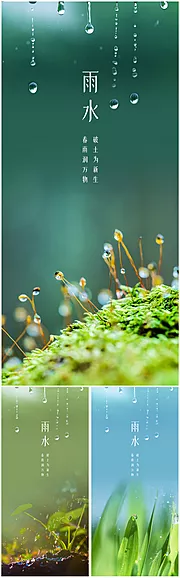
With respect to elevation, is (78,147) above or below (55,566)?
above


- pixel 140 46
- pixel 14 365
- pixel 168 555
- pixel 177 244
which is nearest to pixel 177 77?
pixel 140 46

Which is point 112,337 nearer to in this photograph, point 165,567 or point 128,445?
point 128,445

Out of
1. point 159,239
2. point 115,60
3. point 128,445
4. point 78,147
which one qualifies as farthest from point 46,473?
point 115,60

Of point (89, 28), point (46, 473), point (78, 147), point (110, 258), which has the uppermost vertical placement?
point (89, 28)

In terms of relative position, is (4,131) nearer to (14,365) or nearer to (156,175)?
(156,175)

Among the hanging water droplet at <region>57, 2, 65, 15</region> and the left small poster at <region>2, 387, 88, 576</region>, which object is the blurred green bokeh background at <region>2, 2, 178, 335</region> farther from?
the left small poster at <region>2, 387, 88, 576</region>

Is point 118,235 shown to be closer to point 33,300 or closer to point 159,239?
point 159,239
